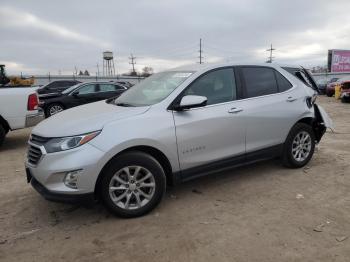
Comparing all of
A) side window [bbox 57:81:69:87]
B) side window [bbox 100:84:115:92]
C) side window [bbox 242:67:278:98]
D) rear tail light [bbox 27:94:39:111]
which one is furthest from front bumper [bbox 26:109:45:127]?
side window [bbox 57:81:69:87]

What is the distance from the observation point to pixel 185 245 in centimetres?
340

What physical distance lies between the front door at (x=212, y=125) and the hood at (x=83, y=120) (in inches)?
21.7

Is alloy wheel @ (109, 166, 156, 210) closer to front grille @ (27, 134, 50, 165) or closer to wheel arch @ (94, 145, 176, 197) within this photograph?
wheel arch @ (94, 145, 176, 197)

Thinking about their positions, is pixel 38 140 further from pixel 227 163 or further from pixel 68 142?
pixel 227 163

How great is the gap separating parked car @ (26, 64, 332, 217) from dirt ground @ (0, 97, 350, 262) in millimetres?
333

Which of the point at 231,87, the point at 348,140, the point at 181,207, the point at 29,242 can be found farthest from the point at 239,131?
Answer: the point at 348,140

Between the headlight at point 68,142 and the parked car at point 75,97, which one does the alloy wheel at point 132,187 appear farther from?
the parked car at point 75,97

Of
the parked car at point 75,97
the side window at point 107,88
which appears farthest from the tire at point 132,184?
the side window at point 107,88

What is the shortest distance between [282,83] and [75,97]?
995 cm

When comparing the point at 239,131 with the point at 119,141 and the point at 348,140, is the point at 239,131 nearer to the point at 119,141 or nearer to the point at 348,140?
the point at 119,141

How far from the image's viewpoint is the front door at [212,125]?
167 inches

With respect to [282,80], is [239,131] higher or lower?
lower

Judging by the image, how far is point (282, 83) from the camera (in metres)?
5.43

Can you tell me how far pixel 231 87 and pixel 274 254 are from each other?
2.34 m
